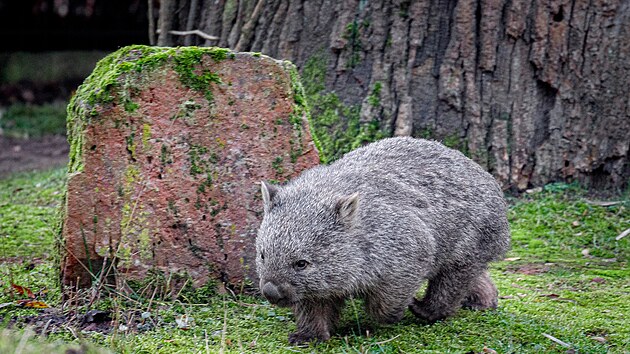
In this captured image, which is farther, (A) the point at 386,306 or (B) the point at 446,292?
(B) the point at 446,292

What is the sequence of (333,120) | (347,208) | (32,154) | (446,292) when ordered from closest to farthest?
(347,208) < (446,292) < (333,120) < (32,154)

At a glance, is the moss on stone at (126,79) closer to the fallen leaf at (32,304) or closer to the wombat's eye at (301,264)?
the fallen leaf at (32,304)

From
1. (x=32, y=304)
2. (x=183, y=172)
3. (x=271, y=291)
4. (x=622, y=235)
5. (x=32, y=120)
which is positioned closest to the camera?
(x=271, y=291)

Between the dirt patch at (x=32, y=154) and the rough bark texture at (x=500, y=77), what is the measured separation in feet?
15.7

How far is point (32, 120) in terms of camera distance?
13.2 m

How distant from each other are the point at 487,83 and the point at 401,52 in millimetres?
810

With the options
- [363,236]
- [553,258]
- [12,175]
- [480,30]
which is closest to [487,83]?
[480,30]

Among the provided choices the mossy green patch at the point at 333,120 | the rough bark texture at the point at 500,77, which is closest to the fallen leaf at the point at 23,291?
the mossy green patch at the point at 333,120

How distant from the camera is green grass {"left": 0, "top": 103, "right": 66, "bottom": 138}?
41.8ft

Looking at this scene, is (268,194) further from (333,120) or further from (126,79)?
(333,120)

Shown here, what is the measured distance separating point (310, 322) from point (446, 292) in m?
0.96

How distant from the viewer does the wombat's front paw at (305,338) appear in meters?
4.78

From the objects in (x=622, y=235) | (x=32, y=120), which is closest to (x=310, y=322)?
(x=622, y=235)

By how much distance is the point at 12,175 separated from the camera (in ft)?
32.8
